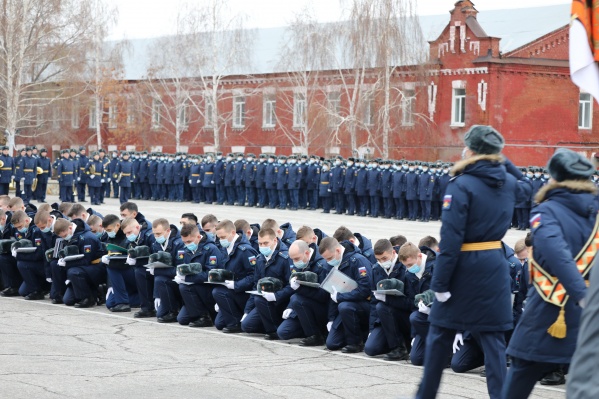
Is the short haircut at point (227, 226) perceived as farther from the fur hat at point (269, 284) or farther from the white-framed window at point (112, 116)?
the white-framed window at point (112, 116)

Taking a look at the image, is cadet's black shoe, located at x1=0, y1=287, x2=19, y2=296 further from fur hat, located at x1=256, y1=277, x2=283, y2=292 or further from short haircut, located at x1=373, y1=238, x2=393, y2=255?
short haircut, located at x1=373, y1=238, x2=393, y2=255

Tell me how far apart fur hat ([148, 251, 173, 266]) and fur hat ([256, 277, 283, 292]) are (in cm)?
170

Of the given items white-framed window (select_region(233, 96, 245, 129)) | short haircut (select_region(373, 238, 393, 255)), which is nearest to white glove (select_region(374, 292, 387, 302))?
short haircut (select_region(373, 238, 393, 255))

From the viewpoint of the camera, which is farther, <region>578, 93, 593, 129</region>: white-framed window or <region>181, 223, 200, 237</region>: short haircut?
<region>578, 93, 593, 129</region>: white-framed window

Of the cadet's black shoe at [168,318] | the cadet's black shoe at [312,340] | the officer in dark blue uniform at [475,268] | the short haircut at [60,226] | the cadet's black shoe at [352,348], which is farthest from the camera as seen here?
the short haircut at [60,226]

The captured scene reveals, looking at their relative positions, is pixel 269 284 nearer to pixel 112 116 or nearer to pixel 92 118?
pixel 112 116

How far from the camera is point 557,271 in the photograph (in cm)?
668

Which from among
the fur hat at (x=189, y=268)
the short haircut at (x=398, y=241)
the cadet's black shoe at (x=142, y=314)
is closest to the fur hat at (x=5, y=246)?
the cadet's black shoe at (x=142, y=314)

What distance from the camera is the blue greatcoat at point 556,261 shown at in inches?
261

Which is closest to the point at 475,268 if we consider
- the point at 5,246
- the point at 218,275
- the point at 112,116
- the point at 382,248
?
the point at 382,248

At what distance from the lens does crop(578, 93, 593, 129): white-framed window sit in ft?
148

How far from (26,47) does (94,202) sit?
50.7 feet

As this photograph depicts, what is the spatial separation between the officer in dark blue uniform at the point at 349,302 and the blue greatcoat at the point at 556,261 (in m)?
4.66

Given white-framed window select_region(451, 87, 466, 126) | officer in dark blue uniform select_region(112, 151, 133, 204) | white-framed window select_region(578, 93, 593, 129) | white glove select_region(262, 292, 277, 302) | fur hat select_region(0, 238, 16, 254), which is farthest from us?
white-framed window select_region(578, 93, 593, 129)
